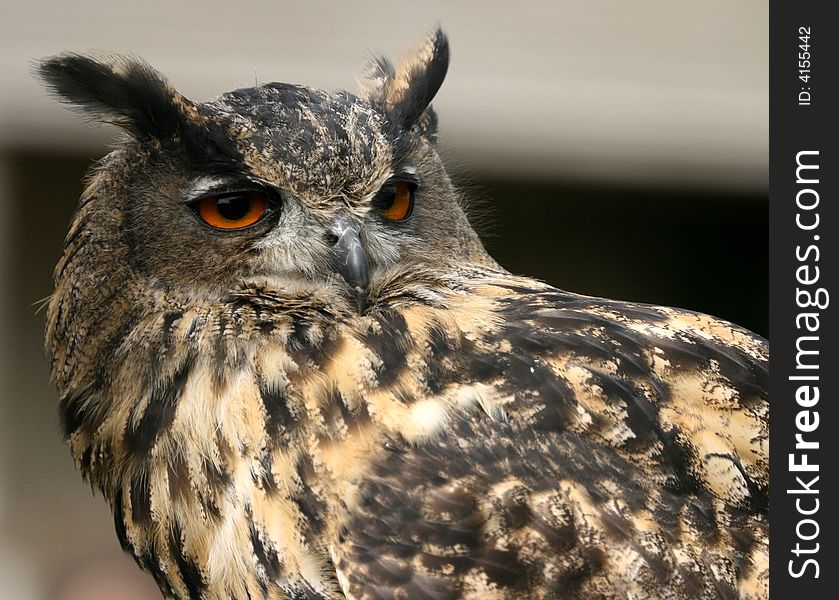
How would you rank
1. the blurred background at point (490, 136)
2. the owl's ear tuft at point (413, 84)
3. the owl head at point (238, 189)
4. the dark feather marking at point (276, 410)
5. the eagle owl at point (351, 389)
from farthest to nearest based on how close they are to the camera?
the blurred background at point (490, 136), the owl's ear tuft at point (413, 84), the owl head at point (238, 189), the dark feather marking at point (276, 410), the eagle owl at point (351, 389)

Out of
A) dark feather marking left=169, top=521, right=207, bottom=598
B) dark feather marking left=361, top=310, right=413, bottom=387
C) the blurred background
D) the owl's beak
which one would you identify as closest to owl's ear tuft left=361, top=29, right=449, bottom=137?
the owl's beak

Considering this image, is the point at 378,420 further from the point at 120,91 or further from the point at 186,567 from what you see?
the point at 120,91

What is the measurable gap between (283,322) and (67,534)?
4.93 m

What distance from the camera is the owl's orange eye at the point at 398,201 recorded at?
1.73 metres

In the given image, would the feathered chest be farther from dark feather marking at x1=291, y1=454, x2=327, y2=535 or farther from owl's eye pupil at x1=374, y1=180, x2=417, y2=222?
owl's eye pupil at x1=374, y1=180, x2=417, y2=222

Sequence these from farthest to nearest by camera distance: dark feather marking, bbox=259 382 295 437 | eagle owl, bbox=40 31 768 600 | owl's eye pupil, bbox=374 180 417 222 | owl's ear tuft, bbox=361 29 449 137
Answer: owl's ear tuft, bbox=361 29 449 137 < owl's eye pupil, bbox=374 180 417 222 < dark feather marking, bbox=259 382 295 437 < eagle owl, bbox=40 31 768 600

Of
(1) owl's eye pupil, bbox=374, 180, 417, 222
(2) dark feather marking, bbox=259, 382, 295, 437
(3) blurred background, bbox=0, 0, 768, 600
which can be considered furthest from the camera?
(3) blurred background, bbox=0, 0, 768, 600

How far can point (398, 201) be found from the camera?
1778 millimetres

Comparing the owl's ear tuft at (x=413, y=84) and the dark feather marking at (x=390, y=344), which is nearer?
the dark feather marking at (x=390, y=344)

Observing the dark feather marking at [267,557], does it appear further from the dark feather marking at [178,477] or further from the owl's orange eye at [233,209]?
the owl's orange eye at [233,209]

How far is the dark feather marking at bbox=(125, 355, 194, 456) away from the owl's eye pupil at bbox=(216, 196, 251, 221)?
0.77 ft
